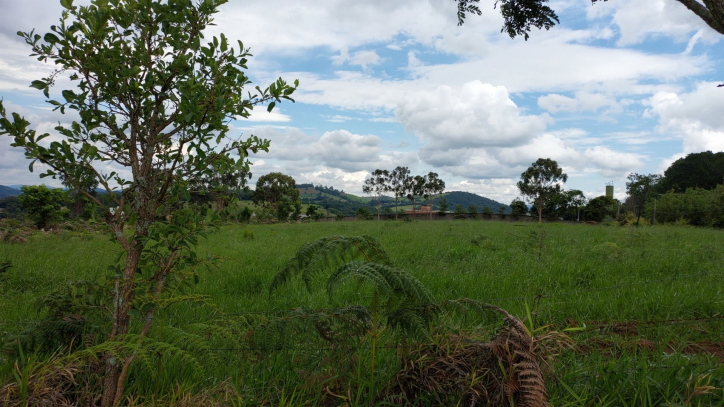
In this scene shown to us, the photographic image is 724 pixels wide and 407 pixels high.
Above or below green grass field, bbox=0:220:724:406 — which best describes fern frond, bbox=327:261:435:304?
above

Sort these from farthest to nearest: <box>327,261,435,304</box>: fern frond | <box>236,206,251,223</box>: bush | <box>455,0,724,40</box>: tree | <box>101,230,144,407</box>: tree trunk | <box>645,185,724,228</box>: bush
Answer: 1. <box>645,185,724,228</box>: bush
2. <box>455,0,724,40</box>: tree
3. <box>236,206,251,223</box>: bush
4. <box>101,230,144,407</box>: tree trunk
5. <box>327,261,435,304</box>: fern frond

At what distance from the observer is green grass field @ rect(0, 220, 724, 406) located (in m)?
2.19

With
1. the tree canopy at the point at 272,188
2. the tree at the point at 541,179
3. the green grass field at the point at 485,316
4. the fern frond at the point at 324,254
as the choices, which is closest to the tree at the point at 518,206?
the tree at the point at 541,179

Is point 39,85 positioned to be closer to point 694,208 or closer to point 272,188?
point 694,208

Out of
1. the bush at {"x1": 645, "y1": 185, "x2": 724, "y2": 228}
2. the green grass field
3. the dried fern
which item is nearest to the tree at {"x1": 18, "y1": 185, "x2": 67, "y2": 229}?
the green grass field

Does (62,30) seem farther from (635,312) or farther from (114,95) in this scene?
(635,312)

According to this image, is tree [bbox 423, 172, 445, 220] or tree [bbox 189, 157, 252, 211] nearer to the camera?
tree [bbox 189, 157, 252, 211]

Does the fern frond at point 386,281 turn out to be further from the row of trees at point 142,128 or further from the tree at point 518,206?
the tree at point 518,206

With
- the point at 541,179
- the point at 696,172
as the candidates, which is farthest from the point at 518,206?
the point at 696,172

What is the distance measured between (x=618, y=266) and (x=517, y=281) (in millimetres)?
2370

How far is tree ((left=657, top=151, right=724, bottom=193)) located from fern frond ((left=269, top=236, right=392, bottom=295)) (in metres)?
58.8

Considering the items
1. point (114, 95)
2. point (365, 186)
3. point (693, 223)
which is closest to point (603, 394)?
point (114, 95)

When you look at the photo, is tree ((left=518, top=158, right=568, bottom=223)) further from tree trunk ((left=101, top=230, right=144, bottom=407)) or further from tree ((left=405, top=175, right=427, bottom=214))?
tree trunk ((left=101, top=230, right=144, bottom=407))

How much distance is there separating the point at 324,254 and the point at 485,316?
0.97m
